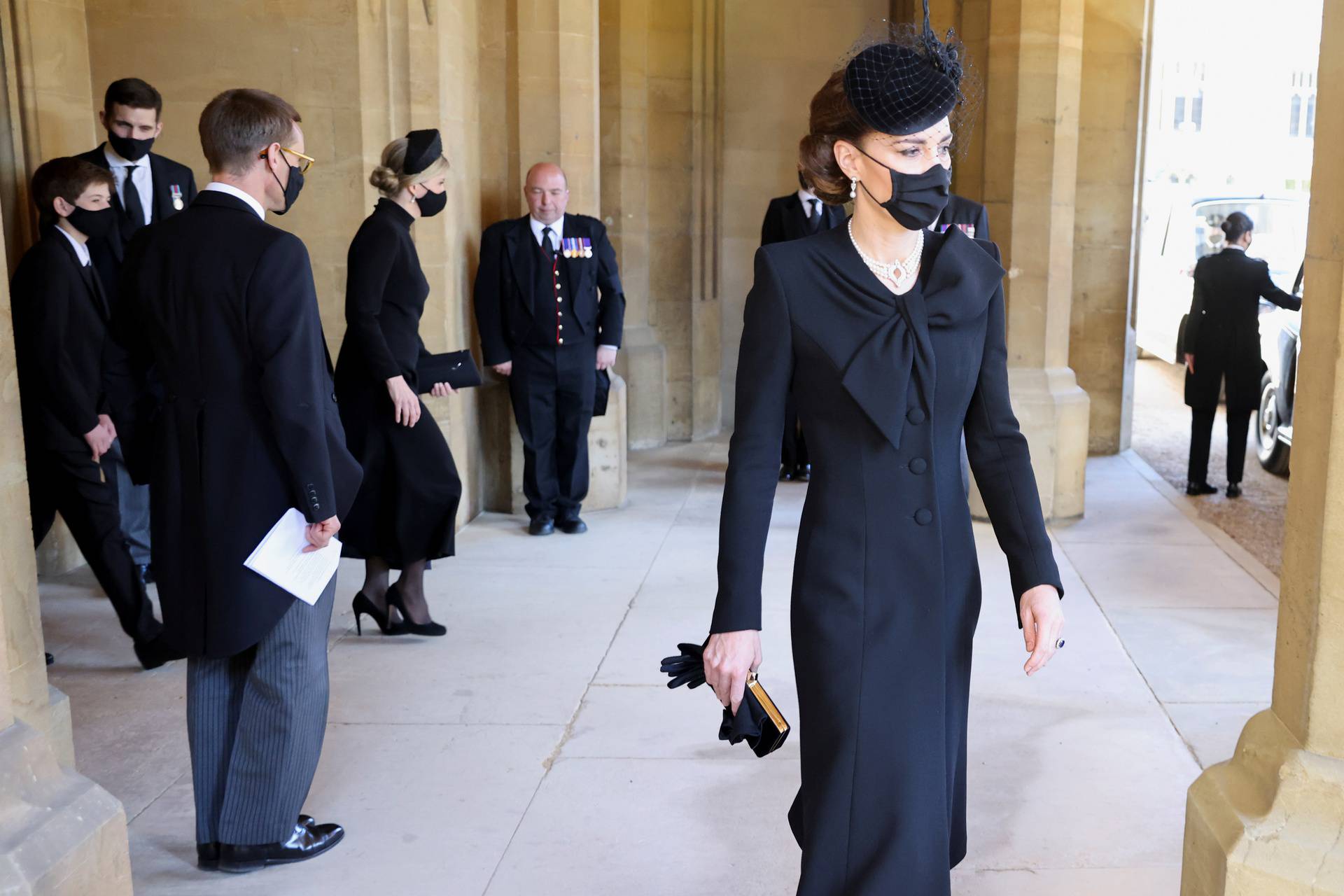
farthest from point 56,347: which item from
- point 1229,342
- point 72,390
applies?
point 1229,342

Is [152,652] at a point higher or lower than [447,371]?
lower

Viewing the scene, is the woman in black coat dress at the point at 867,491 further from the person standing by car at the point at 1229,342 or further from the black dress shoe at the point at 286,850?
the person standing by car at the point at 1229,342

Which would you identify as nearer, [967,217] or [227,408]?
[227,408]

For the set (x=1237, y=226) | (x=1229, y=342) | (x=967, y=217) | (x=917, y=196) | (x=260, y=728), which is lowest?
(x=260, y=728)

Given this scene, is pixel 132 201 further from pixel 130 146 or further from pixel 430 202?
pixel 430 202

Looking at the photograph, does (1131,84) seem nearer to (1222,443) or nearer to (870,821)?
(1222,443)

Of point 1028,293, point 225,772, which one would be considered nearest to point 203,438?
point 225,772

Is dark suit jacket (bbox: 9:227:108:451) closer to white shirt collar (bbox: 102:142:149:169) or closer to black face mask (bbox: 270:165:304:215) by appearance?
white shirt collar (bbox: 102:142:149:169)

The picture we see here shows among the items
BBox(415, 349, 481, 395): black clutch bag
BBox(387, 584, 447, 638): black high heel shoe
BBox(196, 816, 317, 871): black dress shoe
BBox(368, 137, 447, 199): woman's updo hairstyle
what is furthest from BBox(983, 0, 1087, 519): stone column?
BBox(196, 816, 317, 871): black dress shoe

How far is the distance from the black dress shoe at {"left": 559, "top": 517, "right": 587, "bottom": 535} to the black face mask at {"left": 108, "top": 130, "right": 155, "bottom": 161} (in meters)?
2.43

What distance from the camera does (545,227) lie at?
254 inches

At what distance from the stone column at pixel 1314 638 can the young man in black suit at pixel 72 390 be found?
3.51m

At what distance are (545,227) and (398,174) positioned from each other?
1.82 m

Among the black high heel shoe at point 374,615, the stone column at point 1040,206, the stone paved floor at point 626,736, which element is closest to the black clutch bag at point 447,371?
the black high heel shoe at point 374,615
